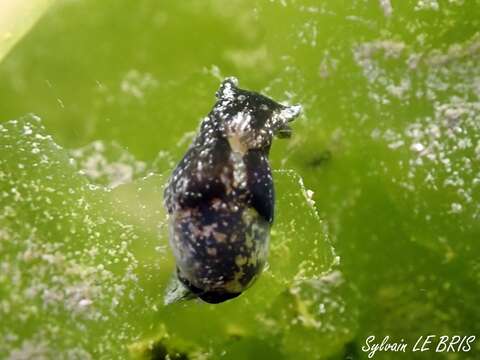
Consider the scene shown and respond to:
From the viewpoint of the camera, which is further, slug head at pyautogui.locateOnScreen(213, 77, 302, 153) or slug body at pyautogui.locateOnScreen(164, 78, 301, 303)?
slug head at pyautogui.locateOnScreen(213, 77, 302, 153)

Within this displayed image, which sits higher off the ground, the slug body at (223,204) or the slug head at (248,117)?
the slug head at (248,117)

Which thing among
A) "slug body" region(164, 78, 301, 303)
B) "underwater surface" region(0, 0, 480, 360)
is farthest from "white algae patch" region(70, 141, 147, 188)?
"slug body" region(164, 78, 301, 303)

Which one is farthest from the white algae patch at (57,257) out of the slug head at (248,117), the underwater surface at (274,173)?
the slug head at (248,117)

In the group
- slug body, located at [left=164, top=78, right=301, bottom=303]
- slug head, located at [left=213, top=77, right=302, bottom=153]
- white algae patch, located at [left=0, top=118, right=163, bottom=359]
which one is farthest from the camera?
white algae patch, located at [left=0, top=118, right=163, bottom=359]

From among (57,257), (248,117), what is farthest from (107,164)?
(248,117)

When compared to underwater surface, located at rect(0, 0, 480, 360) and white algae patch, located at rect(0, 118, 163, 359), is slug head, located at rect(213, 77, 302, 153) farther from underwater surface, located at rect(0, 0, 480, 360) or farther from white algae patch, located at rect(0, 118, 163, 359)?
white algae patch, located at rect(0, 118, 163, 359)

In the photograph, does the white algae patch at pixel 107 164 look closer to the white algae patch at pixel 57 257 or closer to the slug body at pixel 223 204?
the white algae patch at pixel 57 257

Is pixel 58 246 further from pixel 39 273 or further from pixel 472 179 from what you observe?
pixel 472 179
